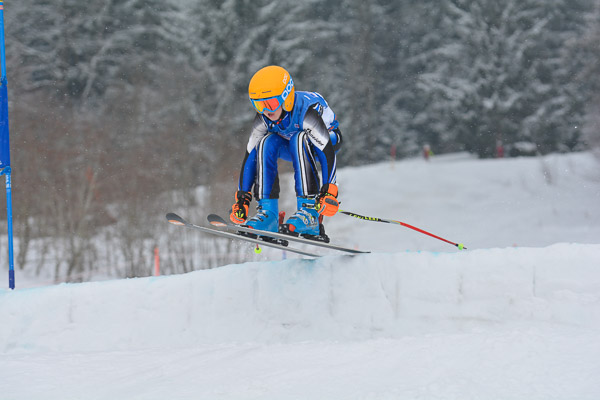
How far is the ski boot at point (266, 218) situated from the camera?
15.8 feet

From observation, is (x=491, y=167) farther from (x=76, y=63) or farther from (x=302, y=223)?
(x=302, y=223)

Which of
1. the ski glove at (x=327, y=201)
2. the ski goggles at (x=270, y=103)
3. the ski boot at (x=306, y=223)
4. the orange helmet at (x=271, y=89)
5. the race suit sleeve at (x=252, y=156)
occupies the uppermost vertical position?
the orange helmet at (x=271, y=89)

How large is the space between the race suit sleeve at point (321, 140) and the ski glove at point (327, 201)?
0.50 ft

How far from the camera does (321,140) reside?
4.82 meters

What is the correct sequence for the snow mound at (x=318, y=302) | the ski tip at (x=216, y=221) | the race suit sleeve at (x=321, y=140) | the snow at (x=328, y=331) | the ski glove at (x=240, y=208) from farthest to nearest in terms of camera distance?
the ski glove at (x=240, y=208) < the race suit sleeve at (x=321, y=140) < the ski tip at (x=216, y=221) < the snow mound at (x=318, y=302) < the snow at (x=328, y=331)

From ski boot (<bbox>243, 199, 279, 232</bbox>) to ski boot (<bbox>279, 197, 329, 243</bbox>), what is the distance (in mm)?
215

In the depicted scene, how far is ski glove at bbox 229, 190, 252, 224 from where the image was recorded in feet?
16.2

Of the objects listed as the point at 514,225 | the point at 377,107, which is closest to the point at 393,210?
the point at 514,225

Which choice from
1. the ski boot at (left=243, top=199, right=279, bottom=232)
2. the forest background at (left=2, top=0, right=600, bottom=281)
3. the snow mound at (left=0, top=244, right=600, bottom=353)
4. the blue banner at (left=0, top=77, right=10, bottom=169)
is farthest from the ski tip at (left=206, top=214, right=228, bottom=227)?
the forest background at (left=2, top=0, right=600, bottom=281)

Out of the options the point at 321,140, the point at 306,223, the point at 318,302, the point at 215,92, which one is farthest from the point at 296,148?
the point at 215,92

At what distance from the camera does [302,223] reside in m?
4.65

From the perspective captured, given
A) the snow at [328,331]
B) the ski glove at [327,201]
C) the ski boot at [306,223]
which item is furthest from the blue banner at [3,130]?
the ski glove at [327,201]

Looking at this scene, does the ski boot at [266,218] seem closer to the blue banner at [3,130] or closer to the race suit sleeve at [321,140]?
the race suit sleeve at [321,140]

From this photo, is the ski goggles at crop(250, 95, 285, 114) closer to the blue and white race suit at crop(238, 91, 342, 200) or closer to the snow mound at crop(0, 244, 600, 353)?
the blue and white race suit at crop(238, 91, 342, 200)
